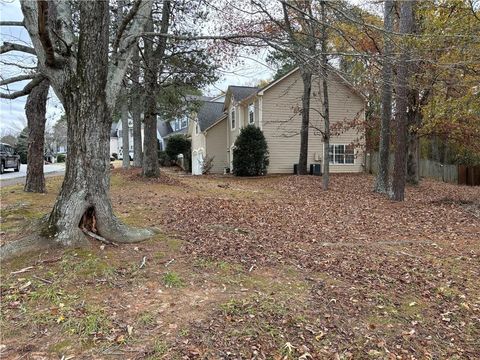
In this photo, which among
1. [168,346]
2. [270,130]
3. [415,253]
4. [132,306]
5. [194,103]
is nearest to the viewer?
[168,346]

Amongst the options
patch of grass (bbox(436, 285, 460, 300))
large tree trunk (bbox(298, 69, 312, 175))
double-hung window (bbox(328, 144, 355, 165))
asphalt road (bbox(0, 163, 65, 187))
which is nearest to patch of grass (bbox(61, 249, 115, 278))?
patch of grass (bbox(436, 285, 460, 300))

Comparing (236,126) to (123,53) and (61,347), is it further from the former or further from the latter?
(61,347)

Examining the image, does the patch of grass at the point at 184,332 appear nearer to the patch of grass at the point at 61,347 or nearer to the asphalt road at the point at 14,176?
the patch of grass at the point at 61,347

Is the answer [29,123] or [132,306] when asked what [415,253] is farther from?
[29,123]

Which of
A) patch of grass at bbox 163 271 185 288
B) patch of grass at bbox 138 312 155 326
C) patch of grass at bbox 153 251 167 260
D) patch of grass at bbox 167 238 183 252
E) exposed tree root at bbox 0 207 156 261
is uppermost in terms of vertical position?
exposed tree root at bbox 0 207 156 261

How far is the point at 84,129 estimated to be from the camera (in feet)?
15.3

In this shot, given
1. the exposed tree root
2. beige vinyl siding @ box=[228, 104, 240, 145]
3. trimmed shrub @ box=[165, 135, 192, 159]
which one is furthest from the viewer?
trimmed shrub @ box=[165, 135, 192, 159]

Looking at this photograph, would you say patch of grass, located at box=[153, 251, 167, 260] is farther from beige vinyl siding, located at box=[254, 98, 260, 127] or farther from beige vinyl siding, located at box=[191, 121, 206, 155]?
beige vinyl siding, located at box=[191, 121, 206, 155]

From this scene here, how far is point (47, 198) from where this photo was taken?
888 centimetres

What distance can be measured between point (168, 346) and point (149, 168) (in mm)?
12028

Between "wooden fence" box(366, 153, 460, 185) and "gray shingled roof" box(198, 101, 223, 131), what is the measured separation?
11.6 metres

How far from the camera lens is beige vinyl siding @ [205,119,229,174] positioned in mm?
26453

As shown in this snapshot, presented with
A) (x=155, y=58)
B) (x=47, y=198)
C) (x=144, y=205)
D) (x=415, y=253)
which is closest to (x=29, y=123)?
(x=47, y=198)

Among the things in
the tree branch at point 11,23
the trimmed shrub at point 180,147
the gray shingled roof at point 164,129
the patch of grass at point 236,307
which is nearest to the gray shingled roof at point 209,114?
the trimmed shrub at point 180,147
